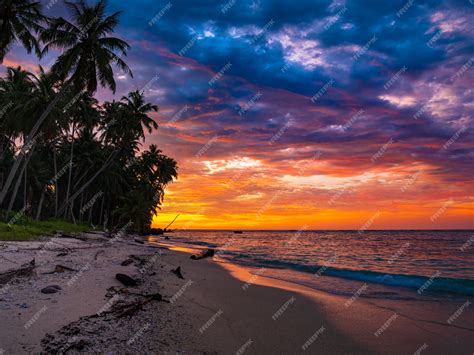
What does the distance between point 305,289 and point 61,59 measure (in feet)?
84.8

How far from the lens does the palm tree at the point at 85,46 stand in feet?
80.5

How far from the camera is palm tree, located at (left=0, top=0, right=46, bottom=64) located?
23.1m

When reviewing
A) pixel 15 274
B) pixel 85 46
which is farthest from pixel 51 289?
pixel 85 46

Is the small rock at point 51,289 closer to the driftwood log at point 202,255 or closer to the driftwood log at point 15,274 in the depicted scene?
the driftwood log at point 15,274

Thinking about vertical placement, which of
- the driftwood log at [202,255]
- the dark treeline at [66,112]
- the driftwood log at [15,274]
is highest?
the dark treeline at [66,112]

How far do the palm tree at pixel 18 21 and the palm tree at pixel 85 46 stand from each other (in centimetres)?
124

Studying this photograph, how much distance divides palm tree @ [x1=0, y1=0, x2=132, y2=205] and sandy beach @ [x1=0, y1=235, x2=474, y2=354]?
2011cm

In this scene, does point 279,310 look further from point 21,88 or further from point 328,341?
point 21,88

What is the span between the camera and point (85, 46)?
25.2 m

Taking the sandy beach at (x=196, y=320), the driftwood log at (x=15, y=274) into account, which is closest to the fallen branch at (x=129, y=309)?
the sandy beach at (x=196, y=320)

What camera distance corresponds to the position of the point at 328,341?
567 centimetres

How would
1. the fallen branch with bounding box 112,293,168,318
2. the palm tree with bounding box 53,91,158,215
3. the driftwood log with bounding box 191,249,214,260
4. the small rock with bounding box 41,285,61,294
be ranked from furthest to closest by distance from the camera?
the palm tree with bounding box 53,91,158,215 → the driftwood log with bounding box 191,249,214,260 → the small rock with bounding box 41,285,61,294 → the fallen branch with bounding box 112,293,168,318

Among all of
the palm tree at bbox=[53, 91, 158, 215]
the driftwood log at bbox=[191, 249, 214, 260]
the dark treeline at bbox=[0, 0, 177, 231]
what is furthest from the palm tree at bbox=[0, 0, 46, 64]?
the driftwood log at bbox=[191, 249, 214, 260]

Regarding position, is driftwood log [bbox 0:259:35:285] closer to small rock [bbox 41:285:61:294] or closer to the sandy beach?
the sandy beach
